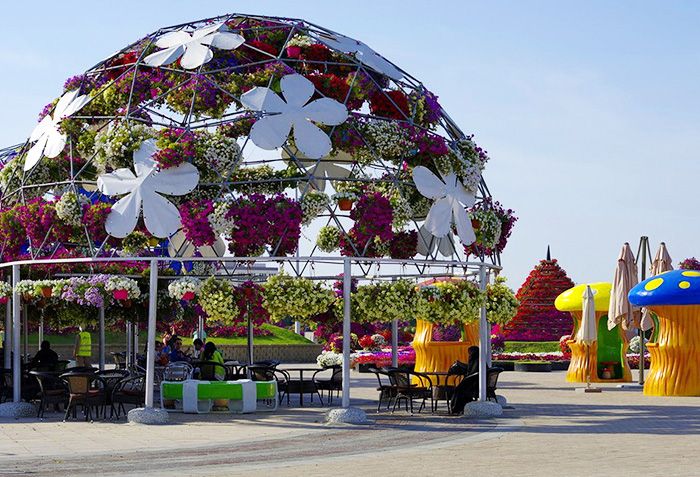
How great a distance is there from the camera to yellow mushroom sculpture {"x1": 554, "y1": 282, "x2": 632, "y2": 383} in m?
27.7

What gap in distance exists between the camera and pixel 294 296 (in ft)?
53.4

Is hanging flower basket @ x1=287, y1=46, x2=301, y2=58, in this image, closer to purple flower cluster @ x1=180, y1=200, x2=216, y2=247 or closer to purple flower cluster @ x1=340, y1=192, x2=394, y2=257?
purple flower cluster @ x1=340, y1=192, x2=394, y2=257

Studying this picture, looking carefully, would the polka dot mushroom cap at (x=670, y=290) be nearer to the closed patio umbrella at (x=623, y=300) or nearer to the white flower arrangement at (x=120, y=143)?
the closed patio umbrella at (x=623, y=300)

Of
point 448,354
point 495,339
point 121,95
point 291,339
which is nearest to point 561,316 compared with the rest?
point 495,339

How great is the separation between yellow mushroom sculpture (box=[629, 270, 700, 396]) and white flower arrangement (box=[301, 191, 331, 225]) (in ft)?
28.7

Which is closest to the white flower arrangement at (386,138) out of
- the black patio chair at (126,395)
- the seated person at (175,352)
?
the black patio chair at (126,395)

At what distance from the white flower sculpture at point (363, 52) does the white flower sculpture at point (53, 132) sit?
462 cm

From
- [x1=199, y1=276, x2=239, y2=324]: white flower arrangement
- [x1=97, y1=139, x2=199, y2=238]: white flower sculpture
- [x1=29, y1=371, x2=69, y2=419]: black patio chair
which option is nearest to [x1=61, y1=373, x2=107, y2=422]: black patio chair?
[x1=29, y1=371, x2=69, y2=419]: black patio chair

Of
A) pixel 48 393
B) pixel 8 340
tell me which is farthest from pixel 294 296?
pixel 8 340

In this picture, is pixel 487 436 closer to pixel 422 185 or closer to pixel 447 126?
pixel 422 185

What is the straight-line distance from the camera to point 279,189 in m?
18.7

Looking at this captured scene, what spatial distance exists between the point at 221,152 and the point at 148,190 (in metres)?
1.36

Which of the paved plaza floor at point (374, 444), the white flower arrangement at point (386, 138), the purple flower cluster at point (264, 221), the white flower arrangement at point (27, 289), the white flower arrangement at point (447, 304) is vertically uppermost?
the white flower arrangement at point (386, 138)

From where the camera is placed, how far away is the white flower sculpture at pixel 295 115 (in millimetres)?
16500
